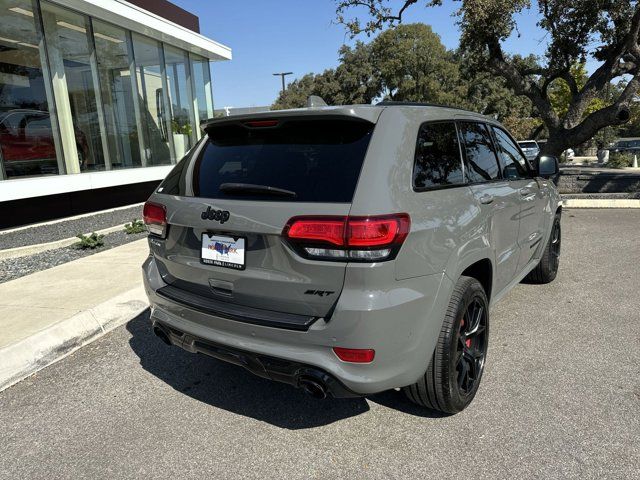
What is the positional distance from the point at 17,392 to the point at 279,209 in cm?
249

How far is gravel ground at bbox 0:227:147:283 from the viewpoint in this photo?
616cm

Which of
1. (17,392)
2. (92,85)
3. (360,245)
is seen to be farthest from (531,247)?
(92,85)

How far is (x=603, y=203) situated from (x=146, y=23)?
11.8 m

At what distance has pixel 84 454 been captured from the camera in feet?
8.48

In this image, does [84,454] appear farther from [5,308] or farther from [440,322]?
[5,308]

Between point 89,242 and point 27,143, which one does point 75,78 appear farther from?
point 89,242

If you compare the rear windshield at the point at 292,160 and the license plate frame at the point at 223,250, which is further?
the license plate frame at the point at 223,250

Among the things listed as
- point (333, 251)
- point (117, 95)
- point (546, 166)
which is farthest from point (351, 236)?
point (117, 95)

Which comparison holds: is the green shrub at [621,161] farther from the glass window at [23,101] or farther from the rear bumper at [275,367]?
the rear bumper at [275,367]

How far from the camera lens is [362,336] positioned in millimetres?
2184

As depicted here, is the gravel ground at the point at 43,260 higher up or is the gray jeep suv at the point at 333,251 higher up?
the gray jeep suv at the point at 333,251

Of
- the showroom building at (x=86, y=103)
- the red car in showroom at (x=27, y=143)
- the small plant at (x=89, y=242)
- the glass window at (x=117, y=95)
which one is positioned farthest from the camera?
the glass window at (x=117, y=95)

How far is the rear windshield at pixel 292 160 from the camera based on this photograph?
7.68ft

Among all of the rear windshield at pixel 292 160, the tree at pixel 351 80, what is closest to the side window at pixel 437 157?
the rear windshield at pixel 292 160
